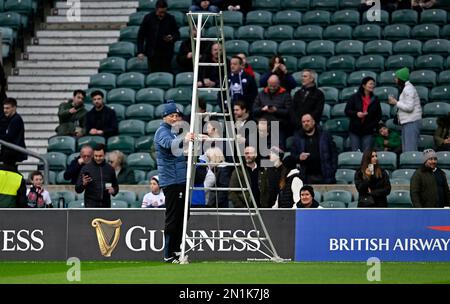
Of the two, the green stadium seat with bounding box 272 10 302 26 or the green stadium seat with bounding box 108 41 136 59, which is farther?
the green stadium seat with bounding box 108 41 136 59

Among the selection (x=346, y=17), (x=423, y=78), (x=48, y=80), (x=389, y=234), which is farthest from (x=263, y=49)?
(x=389, y=234)

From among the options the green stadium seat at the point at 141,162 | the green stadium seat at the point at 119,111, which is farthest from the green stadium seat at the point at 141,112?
the green stadium seat at the point at 141,162

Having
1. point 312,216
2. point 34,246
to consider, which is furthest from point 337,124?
point 34,246

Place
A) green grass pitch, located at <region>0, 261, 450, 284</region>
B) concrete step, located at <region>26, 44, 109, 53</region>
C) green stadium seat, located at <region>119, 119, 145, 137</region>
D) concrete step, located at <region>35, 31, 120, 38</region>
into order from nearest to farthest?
1. green grass pitch, located at <region>0, 261, 450, 284</region>
2. green stadium seat, located at <region>119, 119, 145, 137</region>
3. concrete step, located at <region>26, 44, 109, 53</region>
4. concrete step, located at <region>35, 31, 120, 38</region>

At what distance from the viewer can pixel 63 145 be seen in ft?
78.8

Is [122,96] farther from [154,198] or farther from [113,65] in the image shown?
[154,198]

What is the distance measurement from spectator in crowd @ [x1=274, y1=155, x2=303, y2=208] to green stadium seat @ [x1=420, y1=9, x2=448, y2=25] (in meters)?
7.07

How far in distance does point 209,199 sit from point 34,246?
3.36 meters

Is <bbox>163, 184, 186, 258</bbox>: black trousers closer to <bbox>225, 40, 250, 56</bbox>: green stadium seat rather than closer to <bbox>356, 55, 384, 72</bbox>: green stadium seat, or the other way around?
<bbox>356, 55, 384, 72</bbox>: green stadium seat

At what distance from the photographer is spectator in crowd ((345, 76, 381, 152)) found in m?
22.5

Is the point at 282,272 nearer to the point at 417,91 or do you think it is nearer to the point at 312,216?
the point at 312,216

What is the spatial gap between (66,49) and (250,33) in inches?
165

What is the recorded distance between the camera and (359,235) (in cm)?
1827

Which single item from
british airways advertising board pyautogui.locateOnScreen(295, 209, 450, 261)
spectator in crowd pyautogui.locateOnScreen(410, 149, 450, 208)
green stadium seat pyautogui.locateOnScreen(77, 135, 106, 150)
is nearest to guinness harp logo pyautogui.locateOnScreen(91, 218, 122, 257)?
british airways advertising board pyautogui.locateOnScreen(295, 209, 450, 261)
